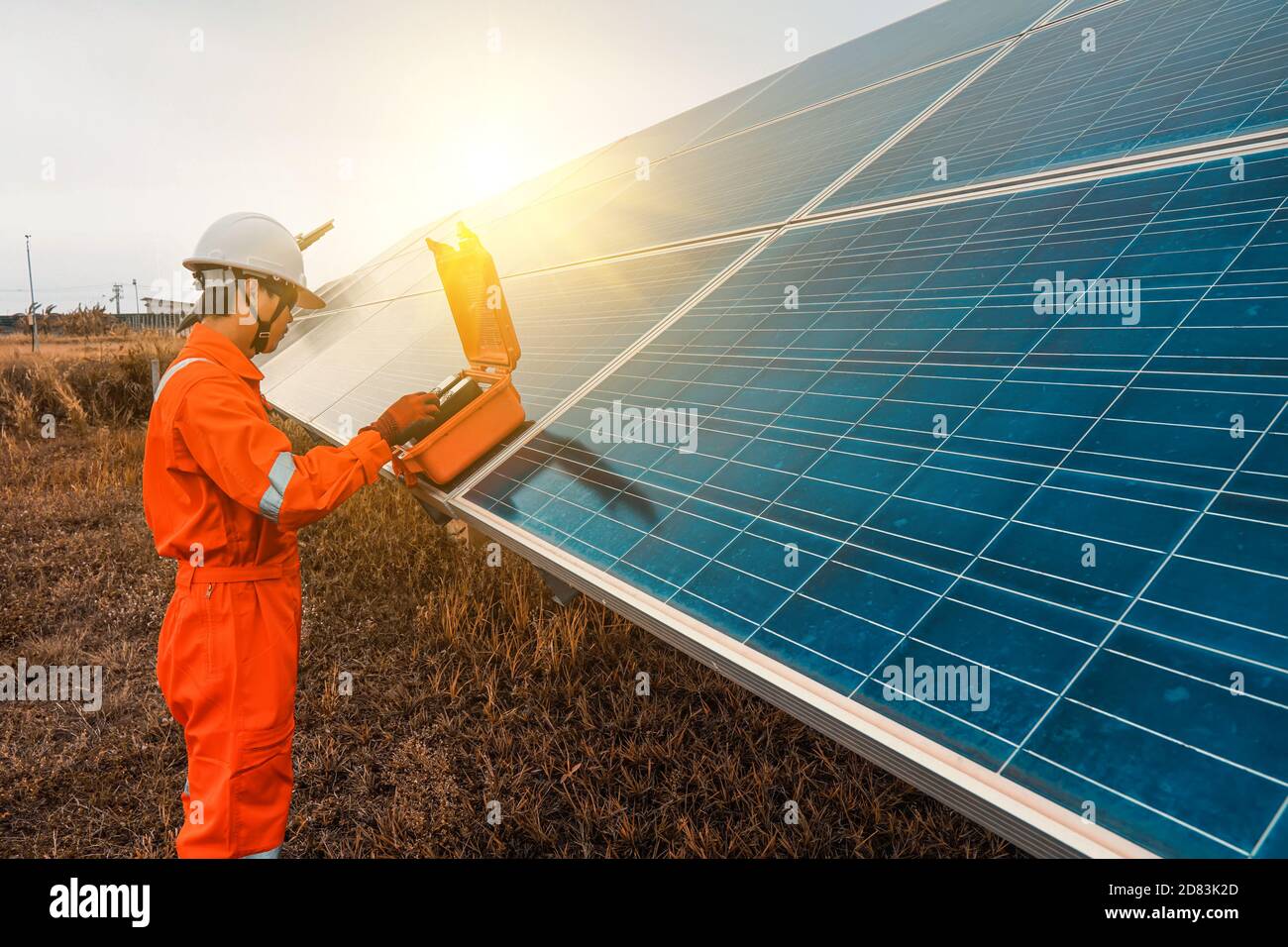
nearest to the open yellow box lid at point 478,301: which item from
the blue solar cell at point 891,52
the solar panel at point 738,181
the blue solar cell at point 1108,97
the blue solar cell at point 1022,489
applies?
the blue solar cell at point 1022,489

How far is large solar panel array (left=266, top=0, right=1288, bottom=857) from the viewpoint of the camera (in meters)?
1.73

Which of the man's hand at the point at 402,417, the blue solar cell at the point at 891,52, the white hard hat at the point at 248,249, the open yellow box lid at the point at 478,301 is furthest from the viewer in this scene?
the blue solar cell at the point at 891,52

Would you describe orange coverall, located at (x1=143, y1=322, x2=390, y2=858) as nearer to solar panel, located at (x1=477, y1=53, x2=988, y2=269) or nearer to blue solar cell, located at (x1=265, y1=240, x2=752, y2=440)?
blue solar cell, located at (x1=265, y1=240, x2=752, y2=440)

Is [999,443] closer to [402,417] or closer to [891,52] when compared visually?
[402,417]

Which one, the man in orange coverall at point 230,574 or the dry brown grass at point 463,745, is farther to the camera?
the dry brown grass at point 463,745

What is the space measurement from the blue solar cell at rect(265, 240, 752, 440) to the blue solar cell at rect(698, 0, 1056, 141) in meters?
3.90

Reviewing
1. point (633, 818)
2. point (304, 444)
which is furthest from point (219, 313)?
point (304, 444)

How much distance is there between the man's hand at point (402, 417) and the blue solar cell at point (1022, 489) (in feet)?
2.14

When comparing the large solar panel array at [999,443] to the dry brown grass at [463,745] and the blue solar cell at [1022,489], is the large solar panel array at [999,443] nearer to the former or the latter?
the blue solar cell at [1022,489]

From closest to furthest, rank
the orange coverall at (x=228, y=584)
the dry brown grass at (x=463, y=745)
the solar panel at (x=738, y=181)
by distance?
the orange coverall at (x=228, y=584) → the dry brown grass at (x=463, y=745) → the solar panel at (x=738, y=181)

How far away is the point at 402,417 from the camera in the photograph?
140 inches

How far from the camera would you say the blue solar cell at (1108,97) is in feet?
12.8

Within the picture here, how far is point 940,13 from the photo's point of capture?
963 centimetres

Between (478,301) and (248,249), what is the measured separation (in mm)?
1620
